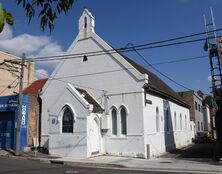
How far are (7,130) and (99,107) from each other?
895 centimetres

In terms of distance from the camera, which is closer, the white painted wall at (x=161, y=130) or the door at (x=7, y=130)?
the white painted wall at (x=161, y=130)

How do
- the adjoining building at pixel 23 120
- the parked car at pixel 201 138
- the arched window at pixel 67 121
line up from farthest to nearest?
the parked car at pixel 201 138
the adjoining building at pixel 23 120
the arched window at pixel 67 121

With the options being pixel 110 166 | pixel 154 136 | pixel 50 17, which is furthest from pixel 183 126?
pixel 50 17

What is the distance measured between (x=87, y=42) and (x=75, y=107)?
19.0 ft

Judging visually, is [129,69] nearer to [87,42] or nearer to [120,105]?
[120,105]

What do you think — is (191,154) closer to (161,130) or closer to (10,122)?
(161,130)

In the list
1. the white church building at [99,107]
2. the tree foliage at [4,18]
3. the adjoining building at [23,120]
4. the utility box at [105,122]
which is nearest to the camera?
the tree foliage at [4,18]

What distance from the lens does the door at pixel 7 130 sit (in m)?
26.2

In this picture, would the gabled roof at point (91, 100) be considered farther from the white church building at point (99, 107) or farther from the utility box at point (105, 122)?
the utility box at point (105, 122)

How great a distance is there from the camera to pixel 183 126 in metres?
36.6

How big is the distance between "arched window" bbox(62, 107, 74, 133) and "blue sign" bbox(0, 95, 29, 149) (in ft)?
15.6

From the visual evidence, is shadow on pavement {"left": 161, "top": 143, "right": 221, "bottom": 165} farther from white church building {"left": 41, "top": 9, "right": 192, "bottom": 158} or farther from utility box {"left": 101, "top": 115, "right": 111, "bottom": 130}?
utility box {"left": 101, "top": 115, "right": 111, "bottom": 130}

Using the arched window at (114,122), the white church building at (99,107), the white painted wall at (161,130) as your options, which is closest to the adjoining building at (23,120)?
the white church building at (99,107)

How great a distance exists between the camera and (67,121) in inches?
897
